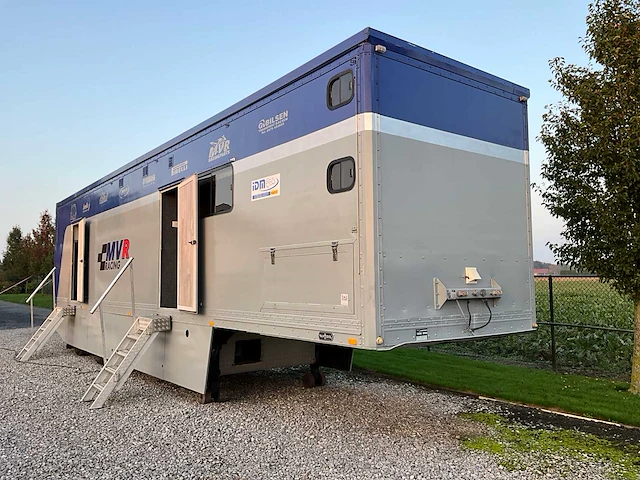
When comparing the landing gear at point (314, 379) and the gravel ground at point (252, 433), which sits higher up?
the landing gear at point (314, 379)

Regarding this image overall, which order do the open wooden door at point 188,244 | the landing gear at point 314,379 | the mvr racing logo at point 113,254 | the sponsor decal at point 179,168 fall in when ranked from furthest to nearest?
the mvr racing logo at point 113,254 → the landing gear at point 314,379 → the sponsor decal at point 179,168 → the open wooden door at point 188,244

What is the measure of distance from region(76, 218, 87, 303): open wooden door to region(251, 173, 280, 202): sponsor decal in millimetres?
5855

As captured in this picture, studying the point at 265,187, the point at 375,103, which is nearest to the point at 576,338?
the point at 265,187

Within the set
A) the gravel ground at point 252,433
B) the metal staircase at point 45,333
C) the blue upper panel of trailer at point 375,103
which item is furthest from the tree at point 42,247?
the blue upper panel of trailer at point 375,103

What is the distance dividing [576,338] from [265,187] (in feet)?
23.6

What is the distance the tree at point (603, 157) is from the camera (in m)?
5.91

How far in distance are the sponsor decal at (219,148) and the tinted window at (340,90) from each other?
5.82ft

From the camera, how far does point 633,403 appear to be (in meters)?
5.85

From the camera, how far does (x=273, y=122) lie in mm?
5324

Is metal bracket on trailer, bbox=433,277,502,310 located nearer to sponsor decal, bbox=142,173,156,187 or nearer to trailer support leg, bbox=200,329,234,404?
trailer support leg, bbox=200,329,234,404

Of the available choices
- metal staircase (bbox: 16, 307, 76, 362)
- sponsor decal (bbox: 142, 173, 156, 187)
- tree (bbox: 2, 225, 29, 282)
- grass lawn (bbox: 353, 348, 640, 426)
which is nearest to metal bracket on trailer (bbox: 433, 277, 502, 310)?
grass lawn (bbox: 353, 348, 640, 426)

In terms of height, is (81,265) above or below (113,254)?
below

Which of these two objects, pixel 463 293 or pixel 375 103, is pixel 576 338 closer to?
pixel 463 293

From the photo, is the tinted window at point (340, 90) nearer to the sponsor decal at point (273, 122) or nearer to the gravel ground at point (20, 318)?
the sponsor decal at point (273, 122)
